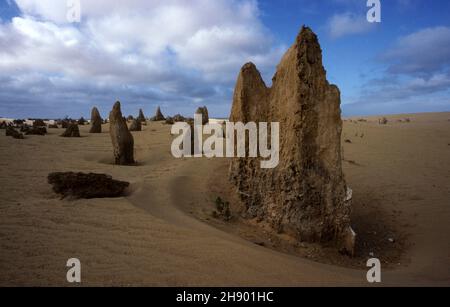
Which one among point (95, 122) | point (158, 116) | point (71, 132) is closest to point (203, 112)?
point (95, 122)

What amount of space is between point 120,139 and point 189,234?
7.22 m

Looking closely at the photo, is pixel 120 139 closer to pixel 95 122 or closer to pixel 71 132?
Answer: pixel 71 132

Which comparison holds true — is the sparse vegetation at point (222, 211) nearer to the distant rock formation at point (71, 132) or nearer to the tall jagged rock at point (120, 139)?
the tall jagged rock at point (120, 139)

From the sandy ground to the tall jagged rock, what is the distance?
800 mm

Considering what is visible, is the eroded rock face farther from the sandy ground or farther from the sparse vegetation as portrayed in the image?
the sparse vegetation

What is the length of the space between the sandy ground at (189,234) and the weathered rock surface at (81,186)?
0.27 m

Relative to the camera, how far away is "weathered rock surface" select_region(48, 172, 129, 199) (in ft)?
21.5

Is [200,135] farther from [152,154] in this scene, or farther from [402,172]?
[402,172]

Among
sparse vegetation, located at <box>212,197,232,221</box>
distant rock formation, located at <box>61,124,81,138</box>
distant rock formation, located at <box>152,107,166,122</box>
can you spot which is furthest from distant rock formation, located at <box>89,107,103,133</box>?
sparse vegetation, located at <box>212,197,232,221</box>

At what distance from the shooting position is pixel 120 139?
37.1 feet

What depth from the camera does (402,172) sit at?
11438 mm

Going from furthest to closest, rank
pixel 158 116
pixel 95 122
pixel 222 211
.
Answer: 1. pixel 158 116
2. pixel 95 122
3. pixel 222 211

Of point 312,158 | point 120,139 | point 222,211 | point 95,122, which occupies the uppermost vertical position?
point 95,122
